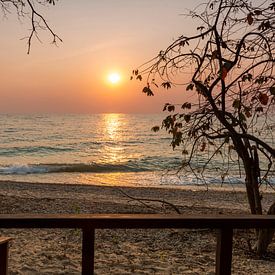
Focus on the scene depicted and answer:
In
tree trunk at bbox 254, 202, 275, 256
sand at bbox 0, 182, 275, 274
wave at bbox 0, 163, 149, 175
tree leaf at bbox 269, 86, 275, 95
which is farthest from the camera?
wave at bbox 0, 163, 149, 175

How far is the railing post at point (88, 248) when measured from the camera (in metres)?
2.03

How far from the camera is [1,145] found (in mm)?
43875

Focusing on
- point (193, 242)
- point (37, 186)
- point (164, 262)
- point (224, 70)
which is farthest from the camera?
point (37, 186)

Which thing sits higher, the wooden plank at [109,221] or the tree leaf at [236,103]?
the tree leaf at [236,103]

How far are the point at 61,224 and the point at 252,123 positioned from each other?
3.67 meters

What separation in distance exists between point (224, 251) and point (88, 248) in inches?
26.6

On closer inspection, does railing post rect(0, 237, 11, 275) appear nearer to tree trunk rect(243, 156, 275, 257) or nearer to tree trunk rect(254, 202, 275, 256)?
tree trunk rect(243, 156, 275, 257)

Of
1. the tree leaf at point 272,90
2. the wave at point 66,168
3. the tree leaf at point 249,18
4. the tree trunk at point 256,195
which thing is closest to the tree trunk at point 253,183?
the tree trunk at point 256,195

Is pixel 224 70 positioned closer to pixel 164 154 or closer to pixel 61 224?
pixel 61 224

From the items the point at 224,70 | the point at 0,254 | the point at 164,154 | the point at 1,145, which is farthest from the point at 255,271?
the point at 1,145

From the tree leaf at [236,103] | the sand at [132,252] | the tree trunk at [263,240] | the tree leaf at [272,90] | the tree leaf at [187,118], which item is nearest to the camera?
the tree leaf at [272,90]

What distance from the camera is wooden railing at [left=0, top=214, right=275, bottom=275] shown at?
1.98m

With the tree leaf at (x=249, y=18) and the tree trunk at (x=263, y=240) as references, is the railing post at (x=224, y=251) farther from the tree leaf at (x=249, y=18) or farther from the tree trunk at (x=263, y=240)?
the tree trunk at (x=263, y=240)

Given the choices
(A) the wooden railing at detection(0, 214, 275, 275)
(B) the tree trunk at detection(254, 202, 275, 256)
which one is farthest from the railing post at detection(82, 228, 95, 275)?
(B) the tree trunk at detection(254, 202, 275, 256)
